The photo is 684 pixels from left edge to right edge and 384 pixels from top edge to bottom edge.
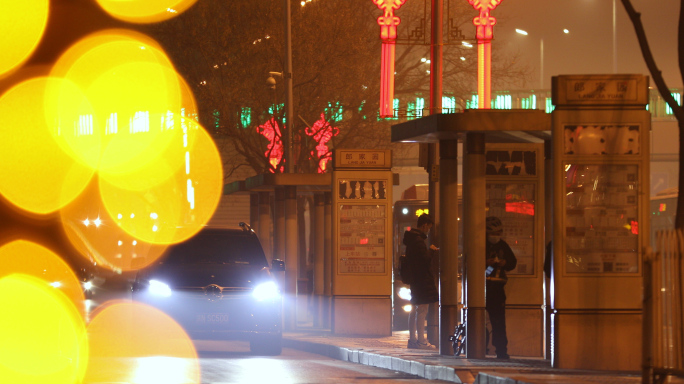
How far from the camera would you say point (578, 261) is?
12.2 m

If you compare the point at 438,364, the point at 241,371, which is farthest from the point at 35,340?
the point at 438,364

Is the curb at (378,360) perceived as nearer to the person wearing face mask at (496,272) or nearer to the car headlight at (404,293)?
the person wearing face mask at (496,272)

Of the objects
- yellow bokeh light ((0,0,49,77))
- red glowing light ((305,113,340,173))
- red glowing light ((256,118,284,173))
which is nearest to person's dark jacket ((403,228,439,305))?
red glowing light ((256,118,284,173))

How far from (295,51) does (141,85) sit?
6.90 metres

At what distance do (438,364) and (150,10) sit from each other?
24450 mm

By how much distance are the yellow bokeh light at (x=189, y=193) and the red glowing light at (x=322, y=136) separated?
3172 mm

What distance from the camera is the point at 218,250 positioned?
17.7 meters

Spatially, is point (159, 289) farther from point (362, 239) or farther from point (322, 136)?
point (322, 136)

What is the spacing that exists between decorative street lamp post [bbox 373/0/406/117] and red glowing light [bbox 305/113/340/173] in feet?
36.6

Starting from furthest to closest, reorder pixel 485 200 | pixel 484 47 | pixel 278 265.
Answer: pixel 484 47, pixel 278 265, pixel 485 200

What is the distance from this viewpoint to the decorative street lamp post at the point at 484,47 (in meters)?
21.4

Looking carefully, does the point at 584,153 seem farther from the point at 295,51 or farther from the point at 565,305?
the point at 295,51

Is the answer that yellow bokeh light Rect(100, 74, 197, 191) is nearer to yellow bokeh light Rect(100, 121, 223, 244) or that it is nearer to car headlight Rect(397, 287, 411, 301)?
yellow bokeh light Rect(100, 121, 223, 244)

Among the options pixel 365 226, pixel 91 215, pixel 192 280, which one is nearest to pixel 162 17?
pixel 365 226
